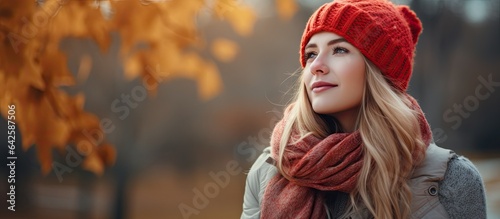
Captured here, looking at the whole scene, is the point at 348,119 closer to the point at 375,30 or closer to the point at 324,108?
the point at 324,108

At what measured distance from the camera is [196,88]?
3695mm

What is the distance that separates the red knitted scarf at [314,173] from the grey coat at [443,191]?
0.05m

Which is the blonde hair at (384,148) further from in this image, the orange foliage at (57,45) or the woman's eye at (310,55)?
the orange foliage at (57,45)

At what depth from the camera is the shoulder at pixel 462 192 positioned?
5.13 ft

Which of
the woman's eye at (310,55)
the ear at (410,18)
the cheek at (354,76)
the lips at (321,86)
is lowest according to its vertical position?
the lips at (321,86)

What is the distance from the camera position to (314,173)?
1.65 metres

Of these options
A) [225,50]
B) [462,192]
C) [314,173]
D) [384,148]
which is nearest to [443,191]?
[462,192]

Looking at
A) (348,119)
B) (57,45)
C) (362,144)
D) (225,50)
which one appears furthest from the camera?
(225,50)

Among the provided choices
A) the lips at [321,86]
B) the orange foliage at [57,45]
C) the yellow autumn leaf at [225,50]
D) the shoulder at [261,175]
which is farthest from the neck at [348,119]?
the yellow autumn leaf at [225,50]

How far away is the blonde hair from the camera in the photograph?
1.59 metres

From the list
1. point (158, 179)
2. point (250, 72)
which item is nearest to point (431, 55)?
point (250, 72)

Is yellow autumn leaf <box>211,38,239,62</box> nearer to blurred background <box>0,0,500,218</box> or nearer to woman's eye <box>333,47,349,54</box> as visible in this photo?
blurred background <box>0,0,500,218</box>

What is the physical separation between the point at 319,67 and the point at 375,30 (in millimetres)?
198

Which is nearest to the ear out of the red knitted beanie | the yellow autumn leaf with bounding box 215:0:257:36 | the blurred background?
the red knitted beanie
